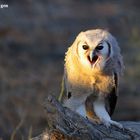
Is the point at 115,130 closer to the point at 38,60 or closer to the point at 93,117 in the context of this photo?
the point at 93,117

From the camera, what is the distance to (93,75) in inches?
225

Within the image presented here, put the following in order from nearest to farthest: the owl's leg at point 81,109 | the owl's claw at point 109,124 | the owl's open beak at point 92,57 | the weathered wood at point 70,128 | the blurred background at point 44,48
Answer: the weathered wood at point 70,128 < the owl's open beak at point 92,57 < the owl's claw at point 109,124 < the owl's leg at point 81,109 < the blurred background at point 44,48

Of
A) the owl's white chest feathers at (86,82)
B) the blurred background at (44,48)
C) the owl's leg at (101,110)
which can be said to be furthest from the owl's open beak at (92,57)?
the blurred background at (44,48)

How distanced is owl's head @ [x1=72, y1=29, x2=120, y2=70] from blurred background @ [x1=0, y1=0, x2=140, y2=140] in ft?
9.99

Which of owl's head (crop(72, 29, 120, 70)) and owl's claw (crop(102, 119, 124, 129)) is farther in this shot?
owl's claw (crop(102, 119, 124, 129))

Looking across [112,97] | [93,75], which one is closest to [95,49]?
[93,75]

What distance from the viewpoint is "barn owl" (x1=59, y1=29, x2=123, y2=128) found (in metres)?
5.54

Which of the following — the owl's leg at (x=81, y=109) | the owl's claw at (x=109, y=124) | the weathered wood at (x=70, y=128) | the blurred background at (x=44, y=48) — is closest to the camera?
the weathered wood at (x=70, y=128)

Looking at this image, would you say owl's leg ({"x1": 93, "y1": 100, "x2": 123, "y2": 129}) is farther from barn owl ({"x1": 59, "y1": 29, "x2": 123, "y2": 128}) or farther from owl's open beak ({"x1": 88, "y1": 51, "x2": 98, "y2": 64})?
owl's open beak ({"x1": 88, "y1": 51, "x2": 98, "y2": 64})

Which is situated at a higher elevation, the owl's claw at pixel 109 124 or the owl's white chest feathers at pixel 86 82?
the owl's white chest feathers at pixel 86 82

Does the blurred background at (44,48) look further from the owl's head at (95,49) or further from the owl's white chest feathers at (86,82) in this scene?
the owl's head at (95,49)

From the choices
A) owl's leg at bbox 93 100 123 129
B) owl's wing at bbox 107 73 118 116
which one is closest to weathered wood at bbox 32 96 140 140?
owl's leg at bbox 93 100 123 129

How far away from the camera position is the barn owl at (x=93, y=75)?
5539 mm

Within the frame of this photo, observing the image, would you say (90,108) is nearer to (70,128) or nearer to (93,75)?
(93,75)
